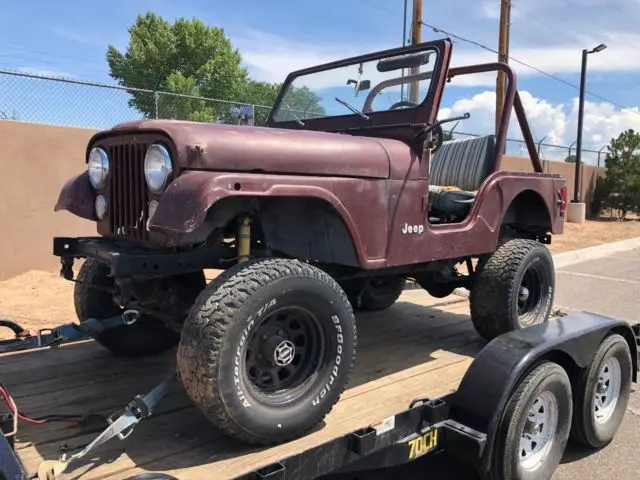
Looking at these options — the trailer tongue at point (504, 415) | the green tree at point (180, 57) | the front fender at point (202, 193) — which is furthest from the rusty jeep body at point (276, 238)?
the green tree at point (180, 57)

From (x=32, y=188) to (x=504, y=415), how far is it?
6.89m

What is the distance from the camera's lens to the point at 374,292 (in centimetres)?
471

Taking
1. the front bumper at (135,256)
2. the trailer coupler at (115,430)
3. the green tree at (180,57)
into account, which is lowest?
the trailer coupler at (115,430)

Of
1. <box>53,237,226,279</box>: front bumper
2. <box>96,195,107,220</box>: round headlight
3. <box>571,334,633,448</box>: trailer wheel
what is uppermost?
<box>96,195,107,220</box>: round headlight

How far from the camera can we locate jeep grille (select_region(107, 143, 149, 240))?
2578mm

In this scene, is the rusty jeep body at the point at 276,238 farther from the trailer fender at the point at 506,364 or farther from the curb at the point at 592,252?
the curb at the point at 592,252

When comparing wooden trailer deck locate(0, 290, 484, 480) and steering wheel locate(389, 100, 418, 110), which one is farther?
steering wheel locate(389, 100, 418, 110)

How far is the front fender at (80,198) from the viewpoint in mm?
3012

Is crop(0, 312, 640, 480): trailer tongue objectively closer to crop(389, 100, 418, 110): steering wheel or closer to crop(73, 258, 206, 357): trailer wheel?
crop(73, 258, 206, 357): trailer wheel

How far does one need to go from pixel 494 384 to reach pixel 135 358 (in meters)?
1.98

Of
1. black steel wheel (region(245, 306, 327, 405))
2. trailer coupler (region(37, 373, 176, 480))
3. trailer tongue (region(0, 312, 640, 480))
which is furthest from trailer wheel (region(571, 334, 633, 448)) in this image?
trailer coupler (region(37, 373, 176, 480))

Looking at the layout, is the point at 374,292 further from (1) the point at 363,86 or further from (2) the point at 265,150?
(2) the point at 265,150

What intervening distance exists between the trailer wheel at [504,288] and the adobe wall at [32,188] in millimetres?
6017

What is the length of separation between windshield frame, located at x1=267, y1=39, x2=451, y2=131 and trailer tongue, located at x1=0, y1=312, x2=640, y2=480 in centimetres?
139
